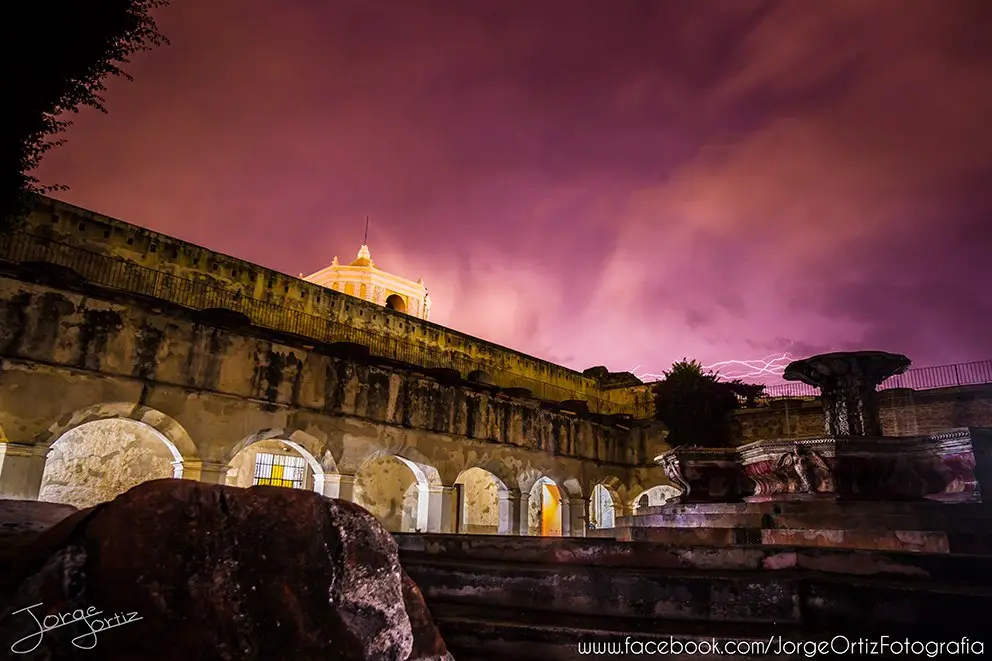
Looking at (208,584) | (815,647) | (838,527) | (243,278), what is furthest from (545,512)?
(208,584)

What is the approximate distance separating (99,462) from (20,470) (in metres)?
4.89

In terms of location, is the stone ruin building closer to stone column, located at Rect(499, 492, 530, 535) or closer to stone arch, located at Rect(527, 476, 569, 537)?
stone column, located at Rect(499, 492, 530, 535)

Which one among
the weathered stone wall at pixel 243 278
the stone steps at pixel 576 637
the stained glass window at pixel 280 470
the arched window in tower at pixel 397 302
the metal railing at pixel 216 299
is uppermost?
→ the arched window in tower at pixel 397 302

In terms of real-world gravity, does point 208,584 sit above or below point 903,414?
below

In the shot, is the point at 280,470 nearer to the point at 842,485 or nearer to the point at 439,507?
the point at 439,507

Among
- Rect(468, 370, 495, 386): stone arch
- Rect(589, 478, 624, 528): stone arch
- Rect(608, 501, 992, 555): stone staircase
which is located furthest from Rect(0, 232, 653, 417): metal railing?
Rect(608, 501, 992, 555): stone staircase

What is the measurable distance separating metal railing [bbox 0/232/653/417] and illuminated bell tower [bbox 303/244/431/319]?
10625 millimetres

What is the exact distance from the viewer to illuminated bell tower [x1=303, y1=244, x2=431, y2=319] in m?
30.5

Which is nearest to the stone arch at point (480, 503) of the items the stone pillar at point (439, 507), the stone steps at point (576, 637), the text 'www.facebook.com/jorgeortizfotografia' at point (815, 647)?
the stone pillar at point (439, 507)

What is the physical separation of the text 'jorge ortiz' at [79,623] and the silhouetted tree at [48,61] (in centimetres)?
591

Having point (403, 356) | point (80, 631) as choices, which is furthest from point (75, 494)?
point (80, 631)

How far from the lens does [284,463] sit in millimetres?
17516

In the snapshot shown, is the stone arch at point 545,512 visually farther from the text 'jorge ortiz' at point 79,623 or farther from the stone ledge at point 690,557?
the text 'jorge ortiz' at point 79,623

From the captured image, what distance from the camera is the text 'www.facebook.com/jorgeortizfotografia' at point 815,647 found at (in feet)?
9.57
